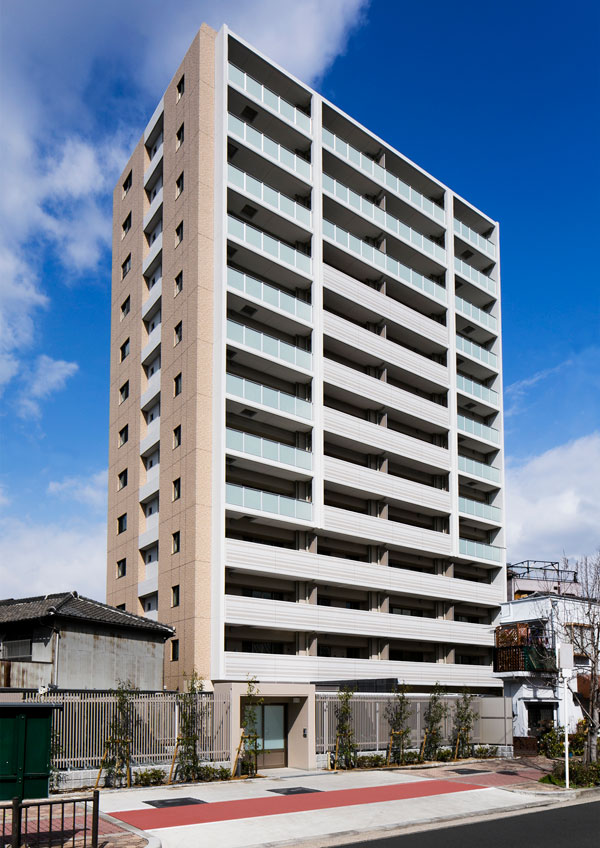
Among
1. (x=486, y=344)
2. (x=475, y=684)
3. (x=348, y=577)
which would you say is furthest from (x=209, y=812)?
(x=486, y=344)

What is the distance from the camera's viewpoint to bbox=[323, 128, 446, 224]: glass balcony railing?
168 ft

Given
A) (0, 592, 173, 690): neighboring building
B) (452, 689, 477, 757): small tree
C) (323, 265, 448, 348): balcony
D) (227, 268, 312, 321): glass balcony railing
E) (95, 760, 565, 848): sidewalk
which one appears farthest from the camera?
(323, 265, 448, 348): balcony

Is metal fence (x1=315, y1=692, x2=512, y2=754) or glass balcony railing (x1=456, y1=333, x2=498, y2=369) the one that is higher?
glass balcony railing (x1=456, y1=333, x2=498, y2=369)

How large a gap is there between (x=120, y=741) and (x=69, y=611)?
8212mm

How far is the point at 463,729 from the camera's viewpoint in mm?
35719

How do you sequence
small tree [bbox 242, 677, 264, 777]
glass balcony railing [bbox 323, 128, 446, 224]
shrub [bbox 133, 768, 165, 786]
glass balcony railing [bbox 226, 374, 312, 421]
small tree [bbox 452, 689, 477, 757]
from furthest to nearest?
glass balcony railing [bbox 323, 128, 446, 224] < glass balcony railing [bbox 226, 374, 312, 421] < small tree [bbox 452, 689, 477, 757] < small tree [bbox 242, 677, 264, 777] < shrub [bbox 133, 768, 165, 786]

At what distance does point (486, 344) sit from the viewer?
210 ft

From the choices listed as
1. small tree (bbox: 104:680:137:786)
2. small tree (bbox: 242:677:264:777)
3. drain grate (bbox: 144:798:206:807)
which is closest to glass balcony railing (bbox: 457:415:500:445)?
small tree (bbox: 242:677:264:777)

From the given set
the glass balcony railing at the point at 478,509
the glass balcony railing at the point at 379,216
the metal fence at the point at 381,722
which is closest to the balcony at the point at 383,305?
the glass balcony railing at the point at 379,216

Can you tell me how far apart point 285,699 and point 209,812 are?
10.2m

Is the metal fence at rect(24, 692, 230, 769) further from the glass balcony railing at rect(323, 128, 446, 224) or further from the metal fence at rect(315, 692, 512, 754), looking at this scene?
the glass balcony railing at rect(323, 128, 446, 224)

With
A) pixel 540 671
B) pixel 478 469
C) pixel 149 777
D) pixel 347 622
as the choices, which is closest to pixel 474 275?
pixel 478 469

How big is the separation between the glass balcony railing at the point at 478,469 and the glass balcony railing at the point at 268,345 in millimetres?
15823

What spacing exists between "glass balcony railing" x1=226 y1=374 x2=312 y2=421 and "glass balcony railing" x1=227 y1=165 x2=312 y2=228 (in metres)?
9.59
